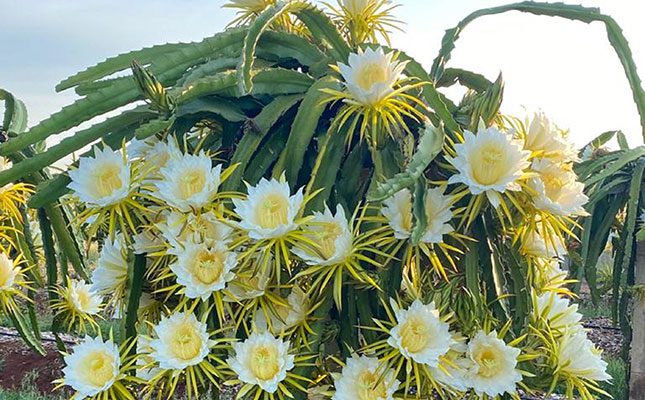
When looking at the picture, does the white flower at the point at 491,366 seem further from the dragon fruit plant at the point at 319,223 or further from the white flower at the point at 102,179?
the white flower at the point at 102,179

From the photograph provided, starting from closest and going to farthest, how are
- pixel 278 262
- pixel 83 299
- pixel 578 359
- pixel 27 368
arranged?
pixel 278 262 < pixel 578 359 < pixel 83 299 < pixel 27 368

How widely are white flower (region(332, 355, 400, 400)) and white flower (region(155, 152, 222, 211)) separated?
22cm

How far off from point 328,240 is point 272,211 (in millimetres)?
60

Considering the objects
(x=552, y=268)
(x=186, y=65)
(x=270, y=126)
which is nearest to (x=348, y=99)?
(x=270, y=126)

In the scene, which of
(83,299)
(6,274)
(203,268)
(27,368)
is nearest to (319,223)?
(203,268)

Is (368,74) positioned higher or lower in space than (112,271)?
higher

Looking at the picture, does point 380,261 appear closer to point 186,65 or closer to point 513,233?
point 513,233

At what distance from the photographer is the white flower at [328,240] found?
636mm

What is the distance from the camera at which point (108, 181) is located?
691 mm

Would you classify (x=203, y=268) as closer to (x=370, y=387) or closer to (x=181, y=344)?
(x=181, y=344)

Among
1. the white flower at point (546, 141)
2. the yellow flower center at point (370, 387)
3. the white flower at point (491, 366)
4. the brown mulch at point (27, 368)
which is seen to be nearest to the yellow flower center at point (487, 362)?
the white flower at point (491, 366)

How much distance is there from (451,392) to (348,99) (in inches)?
12.4

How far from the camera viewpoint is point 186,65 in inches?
31.4

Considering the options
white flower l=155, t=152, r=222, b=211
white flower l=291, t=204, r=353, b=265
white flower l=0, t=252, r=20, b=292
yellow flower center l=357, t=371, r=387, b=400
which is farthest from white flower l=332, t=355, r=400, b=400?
white flower l=0, t=252, r=20, b=292
